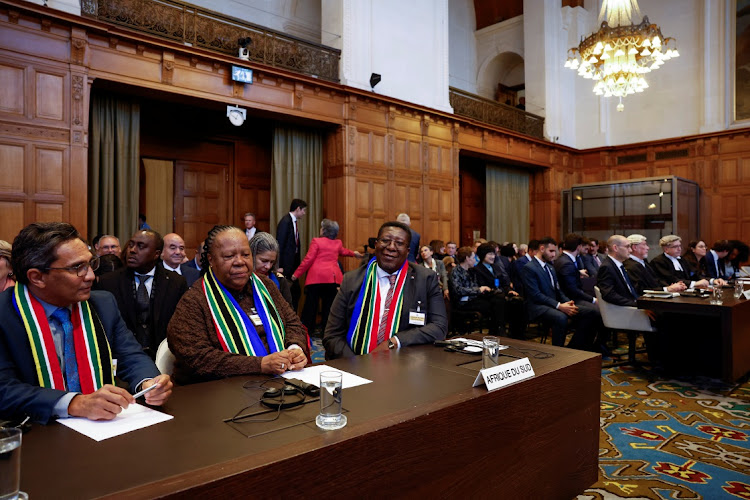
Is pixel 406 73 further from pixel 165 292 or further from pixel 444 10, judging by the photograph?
pixel 165 292

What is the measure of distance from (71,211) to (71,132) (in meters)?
0.92

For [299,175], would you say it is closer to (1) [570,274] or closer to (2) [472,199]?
(1) [570,274]

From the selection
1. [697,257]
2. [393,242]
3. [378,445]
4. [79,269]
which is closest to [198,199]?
[393,242]

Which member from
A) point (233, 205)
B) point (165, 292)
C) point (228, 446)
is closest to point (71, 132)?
point (233, 205)

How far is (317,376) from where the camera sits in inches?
79.6

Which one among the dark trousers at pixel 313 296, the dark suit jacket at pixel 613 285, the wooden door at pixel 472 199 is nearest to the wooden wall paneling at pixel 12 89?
the dark trousers at pixel 313 296

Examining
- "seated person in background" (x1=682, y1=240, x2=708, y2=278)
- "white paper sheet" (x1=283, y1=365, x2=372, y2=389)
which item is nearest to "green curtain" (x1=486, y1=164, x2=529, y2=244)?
"seated person in background" (x1=682, y1=240, x2=708, y2=278)

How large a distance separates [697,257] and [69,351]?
9.05m

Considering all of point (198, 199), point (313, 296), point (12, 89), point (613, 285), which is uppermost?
point (12, 89)

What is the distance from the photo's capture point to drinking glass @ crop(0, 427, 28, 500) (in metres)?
1.00

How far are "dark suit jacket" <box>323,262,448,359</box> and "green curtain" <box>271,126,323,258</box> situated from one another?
5464 millimetres

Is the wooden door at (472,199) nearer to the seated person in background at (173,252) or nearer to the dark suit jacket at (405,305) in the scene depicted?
the seated person in background at (173,252)

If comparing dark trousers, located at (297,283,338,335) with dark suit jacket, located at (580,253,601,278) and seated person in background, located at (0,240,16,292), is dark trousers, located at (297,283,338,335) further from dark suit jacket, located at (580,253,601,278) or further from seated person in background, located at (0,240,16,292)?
dark suit jacket, located at (580,253,601,278)

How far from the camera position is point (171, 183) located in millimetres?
8055
